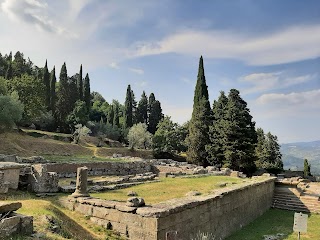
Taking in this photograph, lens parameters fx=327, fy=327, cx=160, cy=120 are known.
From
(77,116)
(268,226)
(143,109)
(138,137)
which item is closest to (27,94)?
(77,116)

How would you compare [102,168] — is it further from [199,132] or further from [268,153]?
[268,153]

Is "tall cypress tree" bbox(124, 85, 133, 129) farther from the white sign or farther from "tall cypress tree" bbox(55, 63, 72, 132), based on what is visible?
the white sign

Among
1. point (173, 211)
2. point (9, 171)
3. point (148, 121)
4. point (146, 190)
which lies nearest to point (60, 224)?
point (173, 211)

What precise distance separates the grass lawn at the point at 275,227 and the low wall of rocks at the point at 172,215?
2.12 feet

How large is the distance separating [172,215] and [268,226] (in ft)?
30.4

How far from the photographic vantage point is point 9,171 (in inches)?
546

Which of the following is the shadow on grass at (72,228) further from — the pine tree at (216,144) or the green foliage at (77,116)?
the green foliage at (77,116)

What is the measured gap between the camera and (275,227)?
17766 millimetres

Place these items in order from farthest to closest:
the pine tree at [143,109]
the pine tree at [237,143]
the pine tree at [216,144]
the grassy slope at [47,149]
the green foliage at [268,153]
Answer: the pine tree at [143,109] < the green foliage at [268,153] < the pine tree at [216,144] < the pine tree at [237,143] < the grassy slope at [47,149]

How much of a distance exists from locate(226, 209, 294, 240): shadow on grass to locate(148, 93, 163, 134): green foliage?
56.0 m

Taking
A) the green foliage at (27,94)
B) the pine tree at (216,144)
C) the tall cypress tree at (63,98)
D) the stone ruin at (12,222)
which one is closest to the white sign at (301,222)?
the stone ruin at (12,222)

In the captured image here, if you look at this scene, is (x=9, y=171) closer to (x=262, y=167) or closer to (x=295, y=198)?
(x=295, y=198)

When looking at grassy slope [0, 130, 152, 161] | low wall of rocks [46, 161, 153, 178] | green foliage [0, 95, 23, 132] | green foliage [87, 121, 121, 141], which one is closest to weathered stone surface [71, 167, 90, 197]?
low wall of rocks [46, 161, 153, 178]

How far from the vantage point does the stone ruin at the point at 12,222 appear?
752cm
